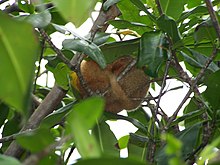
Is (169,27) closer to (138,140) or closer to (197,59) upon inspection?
(197,59)

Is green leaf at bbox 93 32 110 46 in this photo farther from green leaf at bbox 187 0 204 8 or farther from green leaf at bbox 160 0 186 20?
green leaf at bbox 187 0 204 8

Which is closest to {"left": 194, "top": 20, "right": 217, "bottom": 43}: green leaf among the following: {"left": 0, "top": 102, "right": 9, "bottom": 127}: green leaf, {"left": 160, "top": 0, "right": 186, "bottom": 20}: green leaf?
{"left": 160, "top": 0, "right": 186, "bottom": 20}: green leaf

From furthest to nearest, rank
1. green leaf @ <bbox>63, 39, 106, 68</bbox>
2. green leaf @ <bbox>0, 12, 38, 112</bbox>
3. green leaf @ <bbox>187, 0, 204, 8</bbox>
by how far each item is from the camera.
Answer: green leaf @ <bbox>187, 0, 204, 8</bbox> < green leaf @ <bbox>63, 39, 106, 68</bbox> < green leaf @ <bbox>0, 12, 38, 112</bbox>

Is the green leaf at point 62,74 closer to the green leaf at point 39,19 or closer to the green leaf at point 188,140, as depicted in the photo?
the green leaf at point 39,19

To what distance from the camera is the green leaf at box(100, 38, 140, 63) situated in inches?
38.1

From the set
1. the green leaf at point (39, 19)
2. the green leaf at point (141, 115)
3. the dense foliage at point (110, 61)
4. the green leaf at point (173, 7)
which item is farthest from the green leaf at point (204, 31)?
the green leaf at point (141, 115)

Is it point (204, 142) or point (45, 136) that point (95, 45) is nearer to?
point (204, 142)

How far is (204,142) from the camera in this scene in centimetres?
81

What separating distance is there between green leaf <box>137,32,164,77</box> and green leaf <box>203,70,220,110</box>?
0.08 meters

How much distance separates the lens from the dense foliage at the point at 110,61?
0.35 m

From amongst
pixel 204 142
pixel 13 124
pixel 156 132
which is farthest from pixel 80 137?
pixel 13 124

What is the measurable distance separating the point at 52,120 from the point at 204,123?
0.27 metres

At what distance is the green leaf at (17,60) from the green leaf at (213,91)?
0.55 meters

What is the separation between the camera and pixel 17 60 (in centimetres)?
34
